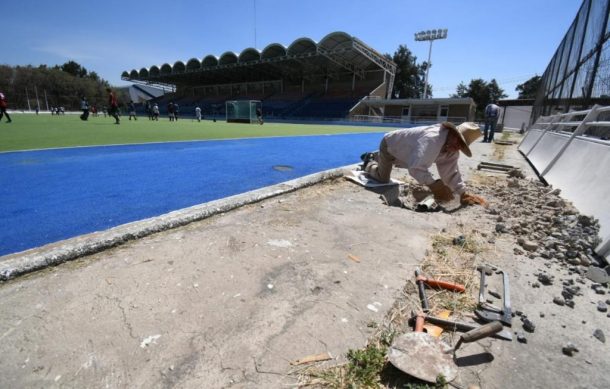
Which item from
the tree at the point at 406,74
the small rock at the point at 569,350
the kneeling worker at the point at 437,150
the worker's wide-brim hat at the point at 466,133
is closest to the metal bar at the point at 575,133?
the kneeling worker at the point at 437,150

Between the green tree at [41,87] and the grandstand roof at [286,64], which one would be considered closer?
the grandstand roof at [286,64]

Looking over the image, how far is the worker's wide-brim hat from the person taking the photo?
3993 mm

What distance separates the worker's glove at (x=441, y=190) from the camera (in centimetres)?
424

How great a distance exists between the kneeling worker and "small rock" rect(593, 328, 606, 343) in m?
2.39

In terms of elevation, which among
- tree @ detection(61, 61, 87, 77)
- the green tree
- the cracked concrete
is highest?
tree @ detection(61, 61, 87, 77)

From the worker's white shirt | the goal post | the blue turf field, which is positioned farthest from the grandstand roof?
the worker's white shirt

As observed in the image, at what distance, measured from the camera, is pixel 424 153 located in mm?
3990

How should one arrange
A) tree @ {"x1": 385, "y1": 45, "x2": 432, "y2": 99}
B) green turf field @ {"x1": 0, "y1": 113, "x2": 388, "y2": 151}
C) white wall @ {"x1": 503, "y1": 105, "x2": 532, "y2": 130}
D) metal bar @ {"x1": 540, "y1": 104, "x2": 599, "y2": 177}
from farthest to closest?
tree @ {"x1": 385, "y1": 45, "x2": 432, "y2": 99} → white wall @ {"x1": 503, "y1": 105, "x2": 532, "y2": 130} → green turf field @ {"x1": 0, "y1": 113, "x2": 388, "y2": 151} → metal bar @ {"x1": 540, "y1": 104, "x2": 599, "y2": 177}

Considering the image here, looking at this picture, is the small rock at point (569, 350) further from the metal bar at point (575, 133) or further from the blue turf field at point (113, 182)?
the metal bar at point (575, 133)

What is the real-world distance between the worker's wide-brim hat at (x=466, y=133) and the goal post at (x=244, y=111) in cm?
2828

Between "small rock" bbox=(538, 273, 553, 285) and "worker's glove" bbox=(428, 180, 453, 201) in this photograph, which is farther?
"worker's glove" bbox=(428, 180, 453, 201)

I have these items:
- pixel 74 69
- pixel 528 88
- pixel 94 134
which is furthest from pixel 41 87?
pixel 528 88

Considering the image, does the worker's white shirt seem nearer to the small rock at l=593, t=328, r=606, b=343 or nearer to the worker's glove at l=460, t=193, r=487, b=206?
the worker's glove at l=460, t=193, r=487, b=206

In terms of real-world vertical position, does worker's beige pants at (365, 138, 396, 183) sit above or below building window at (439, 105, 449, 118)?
below
